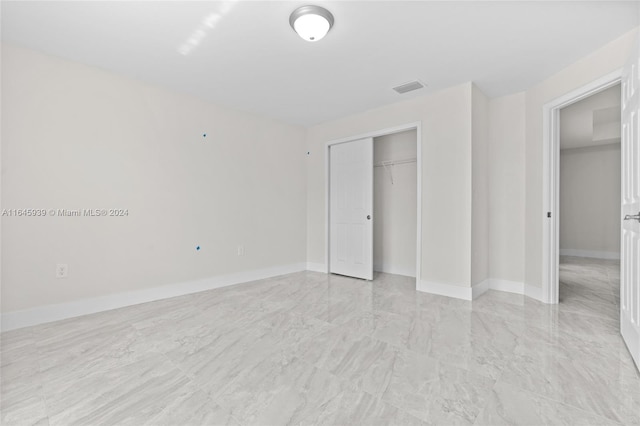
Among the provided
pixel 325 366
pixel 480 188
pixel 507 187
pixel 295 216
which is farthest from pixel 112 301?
pixel 507 187

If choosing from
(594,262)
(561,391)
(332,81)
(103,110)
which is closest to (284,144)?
(332,81)

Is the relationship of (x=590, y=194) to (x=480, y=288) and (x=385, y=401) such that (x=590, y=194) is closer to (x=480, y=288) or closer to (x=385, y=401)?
(x=480, y=288)

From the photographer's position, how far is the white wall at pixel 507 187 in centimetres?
367

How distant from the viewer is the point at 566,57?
2836 millimetres

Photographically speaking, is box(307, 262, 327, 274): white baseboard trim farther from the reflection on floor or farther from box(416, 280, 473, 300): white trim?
the reflection on floor

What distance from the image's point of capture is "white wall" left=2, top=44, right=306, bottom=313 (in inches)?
104

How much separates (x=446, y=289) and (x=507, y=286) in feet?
2.76

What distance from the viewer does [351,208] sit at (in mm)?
4668

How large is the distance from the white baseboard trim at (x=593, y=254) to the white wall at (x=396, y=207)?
5088mm

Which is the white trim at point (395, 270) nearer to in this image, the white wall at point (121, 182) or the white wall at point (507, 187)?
the white wall at point (507, 187)

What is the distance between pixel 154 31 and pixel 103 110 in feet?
3.87

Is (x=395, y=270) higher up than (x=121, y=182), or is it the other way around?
(x=121, y=182)

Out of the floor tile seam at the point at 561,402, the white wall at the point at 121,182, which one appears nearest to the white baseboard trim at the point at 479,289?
the floor tile seam at the point at 561,402

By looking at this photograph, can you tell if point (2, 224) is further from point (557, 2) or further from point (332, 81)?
point (557, 2)
